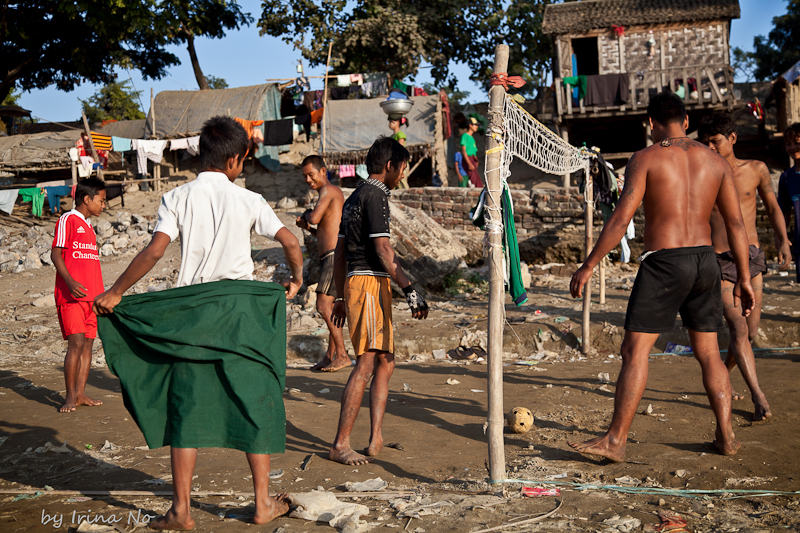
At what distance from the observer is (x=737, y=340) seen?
4199mm

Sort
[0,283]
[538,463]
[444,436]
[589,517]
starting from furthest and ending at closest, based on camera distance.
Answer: [0,283] < [444,436] < [538,463] < [589,517]

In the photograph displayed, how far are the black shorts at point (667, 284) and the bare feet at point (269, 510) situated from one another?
2.14m

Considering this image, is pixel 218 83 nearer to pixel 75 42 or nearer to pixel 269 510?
pixel 75 42

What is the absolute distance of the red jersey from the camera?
4668 millimetres

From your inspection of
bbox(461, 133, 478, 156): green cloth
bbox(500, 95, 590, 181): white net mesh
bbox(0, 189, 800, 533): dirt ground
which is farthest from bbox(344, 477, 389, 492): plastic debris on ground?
bbox(461, 133, 478, 156): green cloth

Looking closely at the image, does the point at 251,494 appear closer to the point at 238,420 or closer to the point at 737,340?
the point at 238,420

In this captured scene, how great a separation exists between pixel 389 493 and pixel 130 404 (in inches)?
51.6

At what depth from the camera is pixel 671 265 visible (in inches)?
131

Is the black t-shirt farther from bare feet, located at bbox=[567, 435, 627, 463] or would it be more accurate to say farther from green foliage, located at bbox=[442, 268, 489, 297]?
green foliage, located at bbox=[442, 268, 489, 297]

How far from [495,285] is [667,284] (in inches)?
41.1

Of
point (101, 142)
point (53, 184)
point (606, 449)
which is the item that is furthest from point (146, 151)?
point (606, 449)

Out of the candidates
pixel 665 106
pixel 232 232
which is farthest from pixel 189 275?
pixel 665 106

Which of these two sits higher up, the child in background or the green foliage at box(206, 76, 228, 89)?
the green foliage at box(206, 76, 228, 89)

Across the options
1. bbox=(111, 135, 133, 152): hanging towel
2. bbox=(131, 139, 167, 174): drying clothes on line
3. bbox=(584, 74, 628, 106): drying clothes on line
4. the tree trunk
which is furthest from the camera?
the tree trunk
